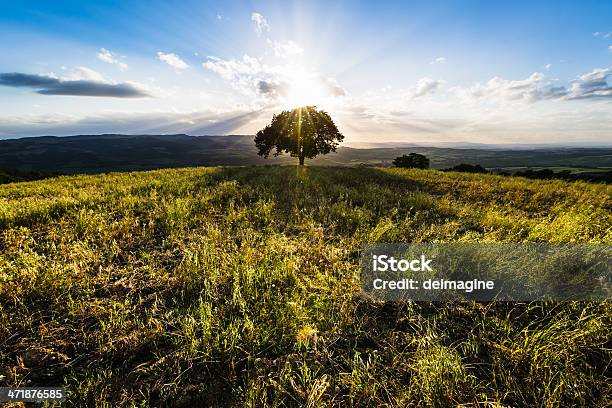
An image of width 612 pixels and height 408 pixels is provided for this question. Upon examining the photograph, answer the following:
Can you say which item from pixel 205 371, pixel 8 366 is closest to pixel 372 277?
pixel 205 371

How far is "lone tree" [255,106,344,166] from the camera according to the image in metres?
Result: 39.4

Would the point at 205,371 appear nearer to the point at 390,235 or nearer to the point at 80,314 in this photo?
the point at 80,314

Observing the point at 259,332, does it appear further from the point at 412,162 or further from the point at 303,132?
the point at 412,162

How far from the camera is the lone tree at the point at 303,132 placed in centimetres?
3941

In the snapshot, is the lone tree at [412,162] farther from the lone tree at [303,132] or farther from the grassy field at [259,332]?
the grassy field at [259,332]

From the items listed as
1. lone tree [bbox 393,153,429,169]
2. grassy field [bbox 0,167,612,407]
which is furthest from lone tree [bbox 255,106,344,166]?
grassy field [bbox 0,167,612,407]

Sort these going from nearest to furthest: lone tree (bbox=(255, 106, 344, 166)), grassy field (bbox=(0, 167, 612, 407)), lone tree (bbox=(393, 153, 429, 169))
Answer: grassy field (bbox=(0, 167, 612, 407)), lone tree (bbox=(255, 106, 344, 166)), lone tree (bbox=(393, 153, 429, 169))

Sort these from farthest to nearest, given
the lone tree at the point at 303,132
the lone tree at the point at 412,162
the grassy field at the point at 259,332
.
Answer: the lone tree at the point at 412,162, the lone tree at the point at 303,132, the grassy field at the point at 259,332

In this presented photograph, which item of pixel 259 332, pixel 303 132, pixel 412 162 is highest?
pixel 303 132

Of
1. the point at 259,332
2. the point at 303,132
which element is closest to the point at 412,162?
the point at 303,132

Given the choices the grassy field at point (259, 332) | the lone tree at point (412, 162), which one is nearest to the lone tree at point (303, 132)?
the lone tree at point (412, 162)

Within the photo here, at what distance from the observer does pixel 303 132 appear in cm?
3925

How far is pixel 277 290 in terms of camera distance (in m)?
3.49

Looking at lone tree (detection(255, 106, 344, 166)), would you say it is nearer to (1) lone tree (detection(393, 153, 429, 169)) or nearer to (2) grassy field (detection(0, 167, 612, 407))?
(1) lone tree (detection(393, 153, 429, 169))
